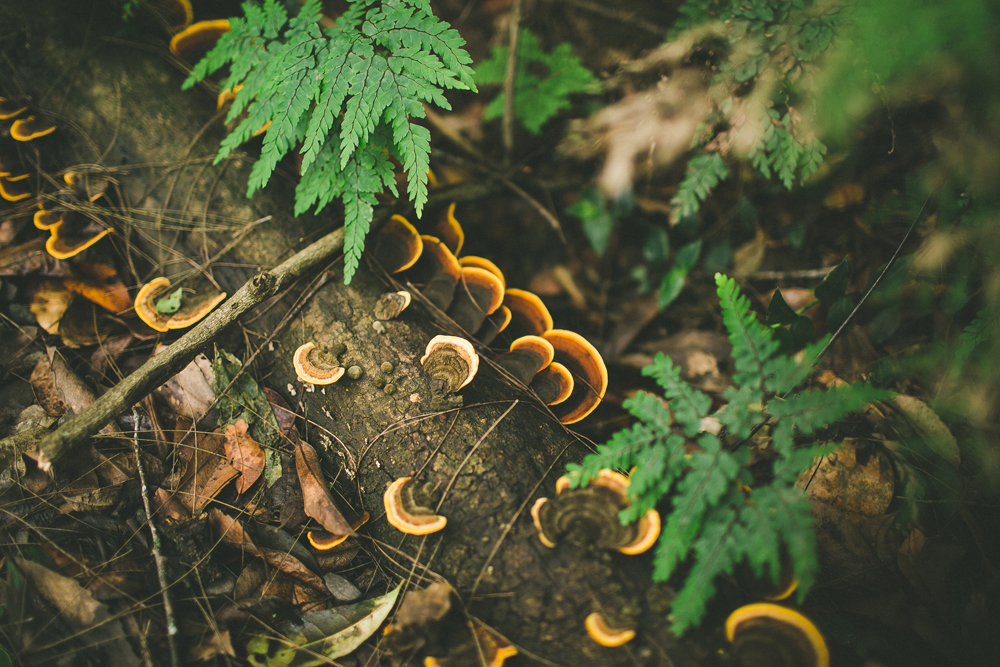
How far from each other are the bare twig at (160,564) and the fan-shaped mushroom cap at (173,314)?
743 mm

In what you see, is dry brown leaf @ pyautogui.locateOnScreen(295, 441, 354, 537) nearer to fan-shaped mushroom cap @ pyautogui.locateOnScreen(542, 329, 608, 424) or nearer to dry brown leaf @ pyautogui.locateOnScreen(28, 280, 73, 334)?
fan-shaped mushroom cap @ pyautogui.locateOnScreen(542, 329, 608, 424)

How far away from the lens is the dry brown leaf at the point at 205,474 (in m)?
2.82

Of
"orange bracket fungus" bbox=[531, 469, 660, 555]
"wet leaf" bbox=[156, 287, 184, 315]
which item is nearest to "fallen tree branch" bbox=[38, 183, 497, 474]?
"wet leaf" bbox=[156, 287, 184, 315]

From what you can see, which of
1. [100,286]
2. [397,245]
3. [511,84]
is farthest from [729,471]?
[100,286]

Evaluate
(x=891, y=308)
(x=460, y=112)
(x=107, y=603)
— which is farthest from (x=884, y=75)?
(x=107, y=603)

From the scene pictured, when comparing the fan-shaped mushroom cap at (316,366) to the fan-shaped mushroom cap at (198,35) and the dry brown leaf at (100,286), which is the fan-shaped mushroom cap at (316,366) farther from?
the fan-shaped mushroom cap at (198,35)

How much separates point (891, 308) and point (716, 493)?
2925mm

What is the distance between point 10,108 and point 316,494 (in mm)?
4180

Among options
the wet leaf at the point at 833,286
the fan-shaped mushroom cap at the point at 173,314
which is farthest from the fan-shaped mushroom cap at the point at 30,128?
the wet leaf at the point at 833,286

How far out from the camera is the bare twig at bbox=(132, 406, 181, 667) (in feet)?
7.57

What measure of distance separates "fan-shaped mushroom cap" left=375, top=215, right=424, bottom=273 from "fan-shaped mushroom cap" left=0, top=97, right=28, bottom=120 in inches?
124

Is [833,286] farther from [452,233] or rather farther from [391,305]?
[391,305]

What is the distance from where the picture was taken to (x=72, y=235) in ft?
11.4

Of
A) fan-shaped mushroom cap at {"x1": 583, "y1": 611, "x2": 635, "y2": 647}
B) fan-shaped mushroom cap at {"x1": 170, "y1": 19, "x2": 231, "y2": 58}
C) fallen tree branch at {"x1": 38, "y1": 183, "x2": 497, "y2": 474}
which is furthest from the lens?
fan-shaped mushroom cap at {"x1": 170, "y1": 19, "x2": 231, "y2": 58}
